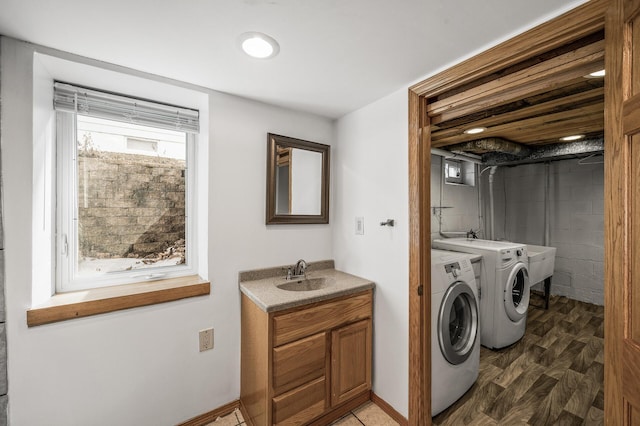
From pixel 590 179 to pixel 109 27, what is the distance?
507cm

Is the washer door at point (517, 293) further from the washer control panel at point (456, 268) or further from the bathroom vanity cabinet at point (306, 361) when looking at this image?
the bathroom vanity cabinet at point (306, 361)

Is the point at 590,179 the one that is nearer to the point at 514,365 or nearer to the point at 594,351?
the point at 594,351

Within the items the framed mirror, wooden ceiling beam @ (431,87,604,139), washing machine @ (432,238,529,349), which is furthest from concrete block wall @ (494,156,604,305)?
the framed mirror

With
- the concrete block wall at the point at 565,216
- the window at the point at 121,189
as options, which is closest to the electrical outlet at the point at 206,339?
the window at the point at 121,189

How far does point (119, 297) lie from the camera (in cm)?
144

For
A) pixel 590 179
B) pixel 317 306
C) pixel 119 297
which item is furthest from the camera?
pixel 590 179

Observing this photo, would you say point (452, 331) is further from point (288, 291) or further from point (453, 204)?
point (453, 204)

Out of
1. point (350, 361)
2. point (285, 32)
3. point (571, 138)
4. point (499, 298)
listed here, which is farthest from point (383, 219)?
point (571, 138)

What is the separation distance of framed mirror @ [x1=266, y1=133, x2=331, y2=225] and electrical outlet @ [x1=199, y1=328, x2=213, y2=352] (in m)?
0.80

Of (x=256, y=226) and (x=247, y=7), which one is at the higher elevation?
(x=247, y=7)

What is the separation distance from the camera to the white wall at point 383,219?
1.67 metres

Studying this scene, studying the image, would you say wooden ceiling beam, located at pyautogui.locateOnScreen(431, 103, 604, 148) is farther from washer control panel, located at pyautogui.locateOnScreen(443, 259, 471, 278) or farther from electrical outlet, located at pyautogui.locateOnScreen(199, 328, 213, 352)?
electrical outlet, located at pyautogui.locateOnScreen(199, 328, 213, 352)

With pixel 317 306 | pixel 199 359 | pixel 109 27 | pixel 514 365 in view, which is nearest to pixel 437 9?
pixel 109 27

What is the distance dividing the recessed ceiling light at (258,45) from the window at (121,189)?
0.81 metres
